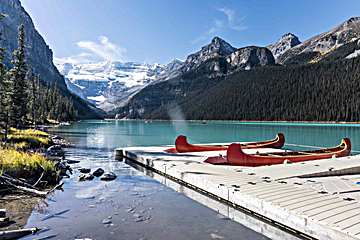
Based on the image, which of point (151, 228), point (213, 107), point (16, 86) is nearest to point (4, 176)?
point (151, 228)

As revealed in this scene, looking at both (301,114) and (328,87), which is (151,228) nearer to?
(301,114)

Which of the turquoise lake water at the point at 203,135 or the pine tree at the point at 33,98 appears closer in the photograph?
the turquoise lake water at the point at 203,135

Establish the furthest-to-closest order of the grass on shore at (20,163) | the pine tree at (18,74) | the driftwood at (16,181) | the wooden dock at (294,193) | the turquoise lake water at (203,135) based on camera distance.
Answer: the turquoise lake water at (203,135)
the pine tree at (18,74)
the grass on shore at (20,163)
the driftwood at (16,181)
the wooden dock at (294,193)

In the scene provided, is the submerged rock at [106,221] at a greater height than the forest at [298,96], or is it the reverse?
the forest at [298,96]

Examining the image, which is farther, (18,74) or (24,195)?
(18,74)

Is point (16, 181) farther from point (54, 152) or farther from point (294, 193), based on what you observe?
point (54, 152)

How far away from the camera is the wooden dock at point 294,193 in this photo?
6277 mm

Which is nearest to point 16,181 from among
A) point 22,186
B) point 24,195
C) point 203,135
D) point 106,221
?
point 22,186

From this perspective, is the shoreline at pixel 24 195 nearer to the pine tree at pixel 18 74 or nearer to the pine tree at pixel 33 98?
the pine tree at pixel 18 74

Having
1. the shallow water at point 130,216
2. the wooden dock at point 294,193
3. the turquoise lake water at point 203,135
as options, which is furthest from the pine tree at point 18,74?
the shallow water at point 130,216

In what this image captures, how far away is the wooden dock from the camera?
6.28 m

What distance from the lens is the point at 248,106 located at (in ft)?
577

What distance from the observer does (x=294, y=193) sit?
27.4 feet

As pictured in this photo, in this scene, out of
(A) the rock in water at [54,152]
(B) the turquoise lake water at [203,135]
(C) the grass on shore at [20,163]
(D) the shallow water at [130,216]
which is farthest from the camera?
(B) the turquoise lake water at [203,135]
